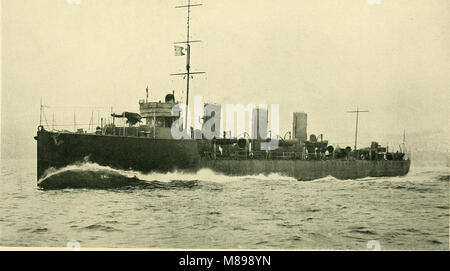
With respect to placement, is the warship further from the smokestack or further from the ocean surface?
the ocean surface

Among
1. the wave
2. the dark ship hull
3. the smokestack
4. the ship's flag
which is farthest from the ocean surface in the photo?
the smokestack

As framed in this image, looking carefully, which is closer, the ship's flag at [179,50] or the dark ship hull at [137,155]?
the ship's flag at [179,50]

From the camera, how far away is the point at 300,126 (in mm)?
32906

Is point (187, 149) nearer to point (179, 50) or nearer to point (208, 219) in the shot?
point (179, 50)

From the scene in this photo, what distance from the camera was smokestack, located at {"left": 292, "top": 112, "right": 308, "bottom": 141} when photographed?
108 feet

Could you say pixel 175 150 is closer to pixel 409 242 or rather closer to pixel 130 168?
pixel 130 168

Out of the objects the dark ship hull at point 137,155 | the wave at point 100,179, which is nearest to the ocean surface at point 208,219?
the wave at point 100,179

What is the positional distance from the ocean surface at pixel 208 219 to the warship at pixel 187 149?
140 centimetres

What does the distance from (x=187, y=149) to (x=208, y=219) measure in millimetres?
9310

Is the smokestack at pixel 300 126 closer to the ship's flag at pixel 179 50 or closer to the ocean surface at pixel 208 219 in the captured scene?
the ocean surface at pixel 208 219

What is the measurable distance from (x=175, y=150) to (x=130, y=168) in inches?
111

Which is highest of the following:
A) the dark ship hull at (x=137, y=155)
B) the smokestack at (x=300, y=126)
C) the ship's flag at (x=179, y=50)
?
the ship's flag at (x=179, y=50)

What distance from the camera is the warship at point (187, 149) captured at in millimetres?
22016
